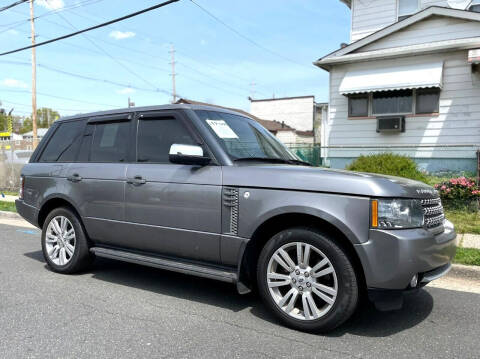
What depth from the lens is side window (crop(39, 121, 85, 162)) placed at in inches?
213

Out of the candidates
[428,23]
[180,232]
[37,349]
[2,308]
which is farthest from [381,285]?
[428,23]

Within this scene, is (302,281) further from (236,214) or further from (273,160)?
(273,160)

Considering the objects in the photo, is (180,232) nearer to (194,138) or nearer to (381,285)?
(194,138)

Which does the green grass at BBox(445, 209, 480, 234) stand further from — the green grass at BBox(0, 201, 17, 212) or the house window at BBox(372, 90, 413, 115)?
the green grass at BBox(0, 201, 17, 212)

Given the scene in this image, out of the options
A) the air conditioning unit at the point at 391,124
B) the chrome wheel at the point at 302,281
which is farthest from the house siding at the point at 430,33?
the chrome wheel at the point at 302,281

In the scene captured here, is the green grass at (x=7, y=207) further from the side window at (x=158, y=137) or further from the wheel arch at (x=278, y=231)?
the wheel arch at (x=278, y=231)

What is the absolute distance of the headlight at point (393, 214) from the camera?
10.8 feet

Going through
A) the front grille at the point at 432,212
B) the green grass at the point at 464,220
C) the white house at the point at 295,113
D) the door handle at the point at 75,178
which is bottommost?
the green grass at the point at 464,220

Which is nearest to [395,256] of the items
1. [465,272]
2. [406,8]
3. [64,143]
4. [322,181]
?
[322,181]

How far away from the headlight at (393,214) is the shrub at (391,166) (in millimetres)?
5772

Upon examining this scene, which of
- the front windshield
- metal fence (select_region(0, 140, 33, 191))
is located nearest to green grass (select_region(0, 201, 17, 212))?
metal fence (select_region(0, 140, 33, 191))

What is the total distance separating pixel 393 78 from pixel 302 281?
9111mm

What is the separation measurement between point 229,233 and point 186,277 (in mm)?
1593

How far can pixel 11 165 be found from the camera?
53.9 ft
